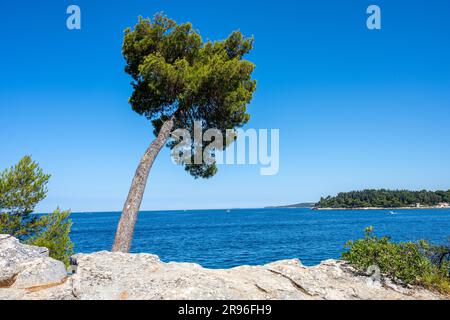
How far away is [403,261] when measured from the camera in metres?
8.37

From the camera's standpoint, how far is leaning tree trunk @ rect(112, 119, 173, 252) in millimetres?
11305

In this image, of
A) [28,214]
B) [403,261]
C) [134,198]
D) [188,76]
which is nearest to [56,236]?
[28,214]

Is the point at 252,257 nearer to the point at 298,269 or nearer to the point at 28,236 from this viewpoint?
the point at 28,236

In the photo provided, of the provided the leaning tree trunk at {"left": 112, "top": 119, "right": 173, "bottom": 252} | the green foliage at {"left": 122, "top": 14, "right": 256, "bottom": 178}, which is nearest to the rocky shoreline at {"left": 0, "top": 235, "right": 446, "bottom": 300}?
the leaning tree trunk at {"left": 112, "top": 119, "right": 173, "bottom": 252}

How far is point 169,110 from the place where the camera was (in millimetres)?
14039

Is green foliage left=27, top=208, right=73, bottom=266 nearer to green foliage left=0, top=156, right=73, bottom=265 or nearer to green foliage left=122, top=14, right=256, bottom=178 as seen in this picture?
green foliage left=0, top=156, right=73, bottom=265

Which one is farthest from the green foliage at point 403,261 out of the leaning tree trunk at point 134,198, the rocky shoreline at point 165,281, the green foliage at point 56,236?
the green foliage at point 56,236

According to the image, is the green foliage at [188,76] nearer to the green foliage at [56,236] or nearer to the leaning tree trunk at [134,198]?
the leaning tree trunk at [134,198]

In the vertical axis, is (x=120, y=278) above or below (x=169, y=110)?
below

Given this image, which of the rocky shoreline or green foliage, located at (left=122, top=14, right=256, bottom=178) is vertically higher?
green foliage, located at (left=122, top=14, right=256, bottom=178)

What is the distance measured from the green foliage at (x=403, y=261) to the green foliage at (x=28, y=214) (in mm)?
10940

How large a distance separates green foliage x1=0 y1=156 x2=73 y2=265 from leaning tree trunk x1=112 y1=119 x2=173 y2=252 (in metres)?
3.48
